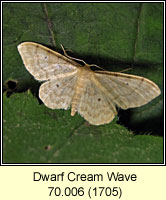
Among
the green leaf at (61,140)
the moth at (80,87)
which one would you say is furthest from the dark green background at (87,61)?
the moth at (80,87)

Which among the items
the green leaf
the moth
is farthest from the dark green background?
the moth

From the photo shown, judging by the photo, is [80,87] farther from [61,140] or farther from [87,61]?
[61,140]

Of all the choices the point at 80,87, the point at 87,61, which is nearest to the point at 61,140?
the point at 80,87

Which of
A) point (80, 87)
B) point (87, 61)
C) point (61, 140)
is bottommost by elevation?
point (61, 140)

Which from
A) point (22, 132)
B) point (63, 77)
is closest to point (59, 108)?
point (63, 77)

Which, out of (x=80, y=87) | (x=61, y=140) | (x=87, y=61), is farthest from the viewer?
(x=87, y=61)

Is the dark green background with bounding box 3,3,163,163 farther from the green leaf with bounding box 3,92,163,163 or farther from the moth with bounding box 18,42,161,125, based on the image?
the moth with bounding box 18,42,161,125

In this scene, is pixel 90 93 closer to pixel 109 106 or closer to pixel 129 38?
pixel 109 106

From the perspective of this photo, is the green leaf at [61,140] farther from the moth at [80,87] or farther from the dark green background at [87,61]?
the moth at [80,87]
